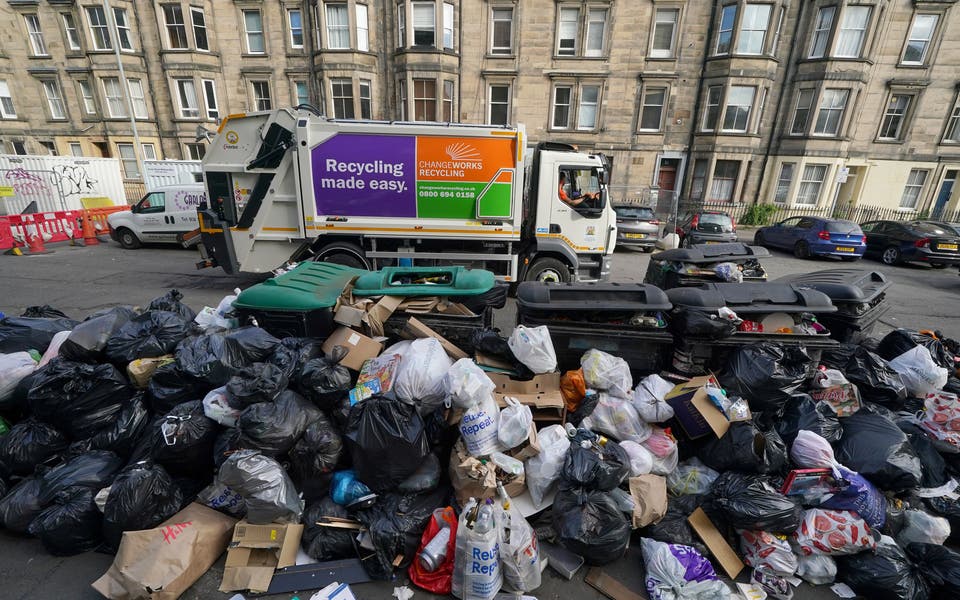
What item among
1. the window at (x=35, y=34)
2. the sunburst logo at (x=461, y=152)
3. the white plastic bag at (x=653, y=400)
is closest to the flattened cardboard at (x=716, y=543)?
the white plastic bag at (x=653, y=400)

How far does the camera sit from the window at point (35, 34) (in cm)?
1914

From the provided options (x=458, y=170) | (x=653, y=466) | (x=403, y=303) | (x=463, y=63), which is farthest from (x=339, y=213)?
(x=463, y=63)

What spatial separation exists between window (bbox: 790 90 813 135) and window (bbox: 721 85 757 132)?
202 centimetres

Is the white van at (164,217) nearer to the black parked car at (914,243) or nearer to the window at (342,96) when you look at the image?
the window at (342,96)

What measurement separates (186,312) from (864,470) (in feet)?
18.2

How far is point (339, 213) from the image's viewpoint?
6.45m

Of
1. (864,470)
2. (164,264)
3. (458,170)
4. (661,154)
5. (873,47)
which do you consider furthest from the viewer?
(661,154)

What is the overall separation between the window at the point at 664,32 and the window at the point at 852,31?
20.6 feet

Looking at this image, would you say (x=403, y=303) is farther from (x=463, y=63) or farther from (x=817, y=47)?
(x=817, y=47)

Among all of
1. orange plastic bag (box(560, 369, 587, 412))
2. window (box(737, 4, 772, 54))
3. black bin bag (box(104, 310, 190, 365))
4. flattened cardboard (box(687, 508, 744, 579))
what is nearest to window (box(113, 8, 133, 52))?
black bin bag (box(104, 310, 190, 365))

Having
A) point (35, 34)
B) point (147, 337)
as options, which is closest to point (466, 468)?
point (147, 337)

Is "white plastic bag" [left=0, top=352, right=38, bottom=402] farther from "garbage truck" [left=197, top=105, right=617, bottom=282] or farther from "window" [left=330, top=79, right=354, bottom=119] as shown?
"window" [left=330, top=79, right=354, bottom=119]

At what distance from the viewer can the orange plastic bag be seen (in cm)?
308

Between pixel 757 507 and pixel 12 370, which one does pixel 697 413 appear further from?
pixel 12 370
